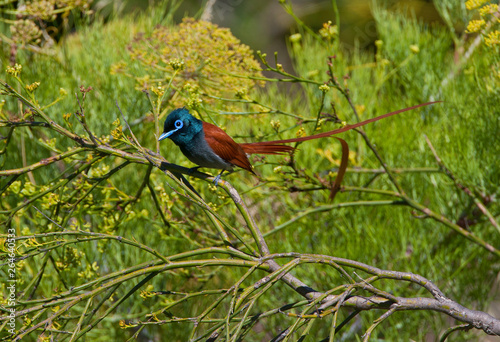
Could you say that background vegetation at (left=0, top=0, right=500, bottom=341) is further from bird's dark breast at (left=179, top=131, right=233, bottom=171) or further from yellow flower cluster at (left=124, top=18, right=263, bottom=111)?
bird's dark breast at (left=179, top=131, right=233, bottom=171)

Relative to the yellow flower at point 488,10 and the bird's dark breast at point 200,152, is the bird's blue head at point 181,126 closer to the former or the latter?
the bird's dark breast at point 200,152

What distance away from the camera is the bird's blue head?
1.26 meters

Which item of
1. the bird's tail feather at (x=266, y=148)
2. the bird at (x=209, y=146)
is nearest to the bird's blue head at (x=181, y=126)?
the bird at (x=209, y=146)

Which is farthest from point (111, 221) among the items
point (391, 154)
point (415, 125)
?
point (415, 125)

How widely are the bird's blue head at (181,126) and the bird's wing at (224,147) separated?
0.03 meters

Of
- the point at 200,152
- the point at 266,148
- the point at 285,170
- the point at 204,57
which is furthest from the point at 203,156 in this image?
the point at 285,170

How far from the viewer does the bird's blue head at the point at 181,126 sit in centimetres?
126

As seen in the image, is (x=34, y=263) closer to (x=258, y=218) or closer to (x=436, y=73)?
(x=258, y=218)

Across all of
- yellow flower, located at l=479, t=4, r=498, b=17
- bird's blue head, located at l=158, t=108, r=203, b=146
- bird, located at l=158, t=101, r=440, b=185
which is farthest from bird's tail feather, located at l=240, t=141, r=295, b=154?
yellow flower, located at l=479, t=4, r=498, b=17

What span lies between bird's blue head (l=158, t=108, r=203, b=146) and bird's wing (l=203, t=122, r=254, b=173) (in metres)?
0.03

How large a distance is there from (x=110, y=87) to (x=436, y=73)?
1.29m

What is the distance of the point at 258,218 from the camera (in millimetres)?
2117

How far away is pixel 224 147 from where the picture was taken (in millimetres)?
1339

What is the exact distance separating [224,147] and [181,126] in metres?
0.12
